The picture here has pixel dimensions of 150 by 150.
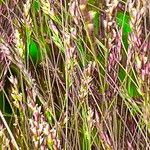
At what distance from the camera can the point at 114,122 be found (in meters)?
0.97

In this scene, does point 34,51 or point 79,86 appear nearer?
point 79,86

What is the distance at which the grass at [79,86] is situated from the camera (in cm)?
85

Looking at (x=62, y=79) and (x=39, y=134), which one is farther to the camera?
(x=62, y=79)

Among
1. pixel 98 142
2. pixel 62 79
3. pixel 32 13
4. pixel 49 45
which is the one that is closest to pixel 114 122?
pixel 98 142

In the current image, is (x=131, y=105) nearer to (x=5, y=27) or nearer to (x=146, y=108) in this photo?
(x=146, y=108)

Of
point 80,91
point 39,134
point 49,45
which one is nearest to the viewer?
point 39,134

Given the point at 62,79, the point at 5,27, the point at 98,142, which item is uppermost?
the point at 5,27

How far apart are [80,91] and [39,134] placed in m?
0.16

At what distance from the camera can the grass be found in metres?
0.85

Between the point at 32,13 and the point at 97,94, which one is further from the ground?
the point at 32,13

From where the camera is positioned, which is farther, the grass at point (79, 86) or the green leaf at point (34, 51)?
the green leaf at point (34, 51)

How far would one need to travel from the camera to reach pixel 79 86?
100 cm

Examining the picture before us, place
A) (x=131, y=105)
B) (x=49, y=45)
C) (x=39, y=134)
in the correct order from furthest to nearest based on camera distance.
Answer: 1. (x=49, y=45)
2. (x=131, y=105)
3. (x=39, y=134)

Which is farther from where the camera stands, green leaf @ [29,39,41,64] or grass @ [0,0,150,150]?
green leaf @ [29,39,41,64]
